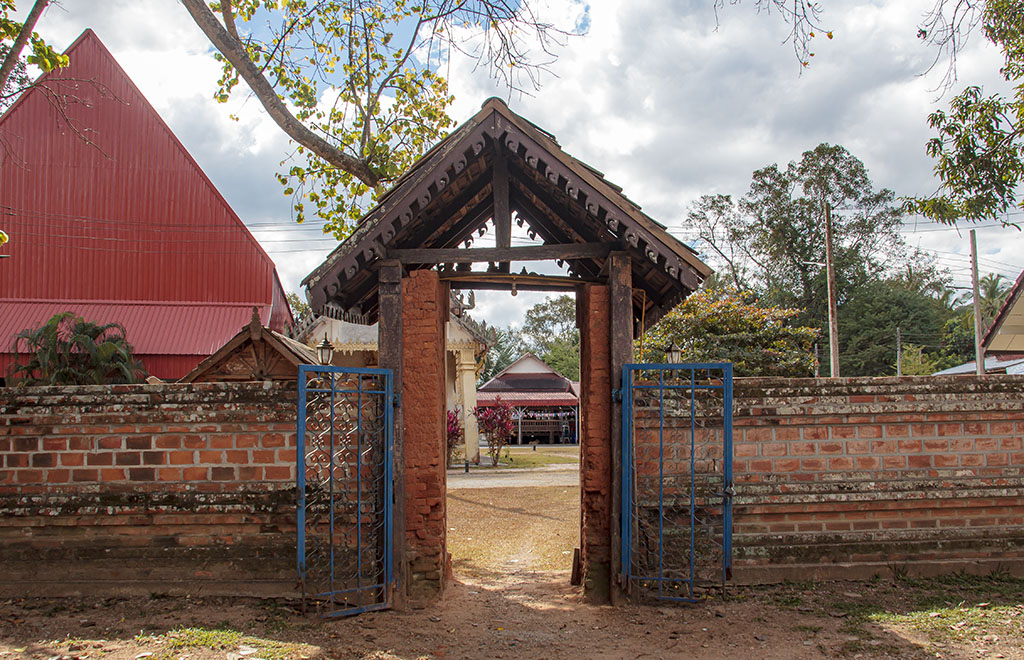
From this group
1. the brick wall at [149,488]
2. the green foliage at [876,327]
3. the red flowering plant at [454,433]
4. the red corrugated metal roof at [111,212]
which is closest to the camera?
the brick wall at [149,488]

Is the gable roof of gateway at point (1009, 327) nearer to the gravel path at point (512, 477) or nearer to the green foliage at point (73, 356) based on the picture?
the gravel path at point (512, 477)

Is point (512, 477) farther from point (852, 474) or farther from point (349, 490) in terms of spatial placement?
point (852, 474)

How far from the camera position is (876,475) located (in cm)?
611

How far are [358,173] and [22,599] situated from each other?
6838 mm

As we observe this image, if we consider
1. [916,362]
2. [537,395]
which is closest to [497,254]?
[537,395]

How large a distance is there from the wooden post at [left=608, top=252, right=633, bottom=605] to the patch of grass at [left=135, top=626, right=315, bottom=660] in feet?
8.59

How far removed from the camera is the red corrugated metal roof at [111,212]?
17.2m

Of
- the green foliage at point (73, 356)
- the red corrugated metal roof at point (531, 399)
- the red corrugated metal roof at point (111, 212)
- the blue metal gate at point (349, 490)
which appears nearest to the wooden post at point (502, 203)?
the blue metal gate at point (349, 490)

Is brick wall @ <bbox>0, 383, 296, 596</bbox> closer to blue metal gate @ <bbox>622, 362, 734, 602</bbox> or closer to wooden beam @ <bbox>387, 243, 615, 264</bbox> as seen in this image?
wooden beam @ <bbox>387, 243, 615, 264</bbox>

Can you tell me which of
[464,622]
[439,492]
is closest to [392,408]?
[439,492]

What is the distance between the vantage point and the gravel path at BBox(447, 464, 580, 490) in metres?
16.9

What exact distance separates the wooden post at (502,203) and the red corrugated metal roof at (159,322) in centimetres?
1249

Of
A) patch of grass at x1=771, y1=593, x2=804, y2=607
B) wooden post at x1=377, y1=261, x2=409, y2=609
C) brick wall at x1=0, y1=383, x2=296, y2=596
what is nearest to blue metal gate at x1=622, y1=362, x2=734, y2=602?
patch of grass at x1=771, y1=593, x2=804, y2=607

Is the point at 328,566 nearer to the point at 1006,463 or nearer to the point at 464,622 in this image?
the point at 464,622
